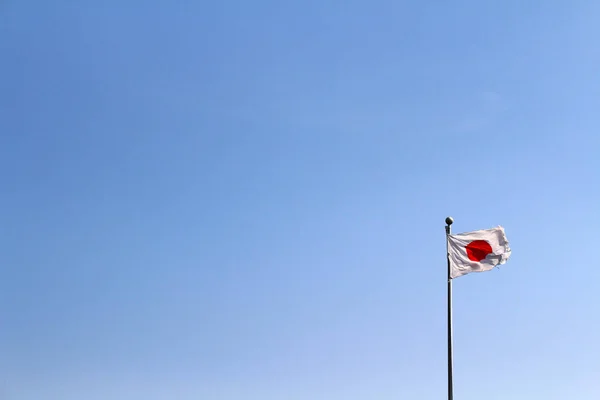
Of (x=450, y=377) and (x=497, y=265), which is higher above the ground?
(x=497, y=265)

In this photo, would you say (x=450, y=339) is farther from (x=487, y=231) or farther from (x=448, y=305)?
(x=487, y=231)

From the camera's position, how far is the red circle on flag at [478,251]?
40938 mm

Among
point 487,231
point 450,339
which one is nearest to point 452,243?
point 487,231

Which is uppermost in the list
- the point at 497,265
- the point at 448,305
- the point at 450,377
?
the point at 497,265

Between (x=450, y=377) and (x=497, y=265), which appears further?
(x=497, y=265)

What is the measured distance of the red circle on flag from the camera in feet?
134

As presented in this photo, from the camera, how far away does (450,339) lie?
128ft

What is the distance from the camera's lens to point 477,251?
134 ft

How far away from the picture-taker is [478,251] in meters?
41.0

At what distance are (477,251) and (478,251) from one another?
62mm

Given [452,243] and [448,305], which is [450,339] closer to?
[448,305]

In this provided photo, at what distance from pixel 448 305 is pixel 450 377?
137 inches

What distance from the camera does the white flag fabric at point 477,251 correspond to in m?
40.8

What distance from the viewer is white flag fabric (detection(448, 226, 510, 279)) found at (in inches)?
1608
